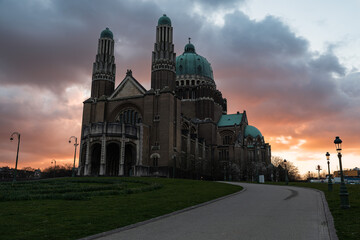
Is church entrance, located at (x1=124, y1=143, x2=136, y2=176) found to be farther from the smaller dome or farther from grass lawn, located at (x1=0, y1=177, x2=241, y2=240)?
the smaller dome

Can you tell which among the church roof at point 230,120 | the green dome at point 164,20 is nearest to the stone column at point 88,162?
the green dome at point 164,20

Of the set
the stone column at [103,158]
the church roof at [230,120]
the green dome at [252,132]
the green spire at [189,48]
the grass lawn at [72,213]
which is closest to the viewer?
the grass lawn at [72,213]

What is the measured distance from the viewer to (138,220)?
1549 cm

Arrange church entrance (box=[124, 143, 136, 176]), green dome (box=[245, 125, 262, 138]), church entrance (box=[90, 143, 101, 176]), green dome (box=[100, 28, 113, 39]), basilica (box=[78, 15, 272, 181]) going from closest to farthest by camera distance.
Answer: church entrance (box=[90, 143, 101, 176]), basilica (box=[78, 15, 272, 181]), church entrance (box=[124, 143, 136, 176]), green dome (box=[100, 28, 113, 39]), green dome (box=[245, 125, 262, 138])

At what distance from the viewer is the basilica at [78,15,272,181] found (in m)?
60.4

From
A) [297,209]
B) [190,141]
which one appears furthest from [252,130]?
[297,209]

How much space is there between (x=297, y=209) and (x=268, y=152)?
80309 millimetres

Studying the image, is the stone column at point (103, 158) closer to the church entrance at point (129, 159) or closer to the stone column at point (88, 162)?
the stone column at point (88, 162)

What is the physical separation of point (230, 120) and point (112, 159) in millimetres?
47504

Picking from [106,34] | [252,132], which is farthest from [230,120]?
[106,34]

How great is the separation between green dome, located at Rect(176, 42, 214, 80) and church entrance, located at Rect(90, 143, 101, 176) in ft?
161

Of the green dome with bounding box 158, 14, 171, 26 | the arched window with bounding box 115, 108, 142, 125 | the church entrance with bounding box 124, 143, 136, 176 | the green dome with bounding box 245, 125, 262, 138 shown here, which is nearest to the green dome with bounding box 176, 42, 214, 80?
the green dome with bounding box 245, 125, 262, 138

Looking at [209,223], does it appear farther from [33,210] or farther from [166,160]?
[166,160]

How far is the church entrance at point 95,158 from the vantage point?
59844mm
